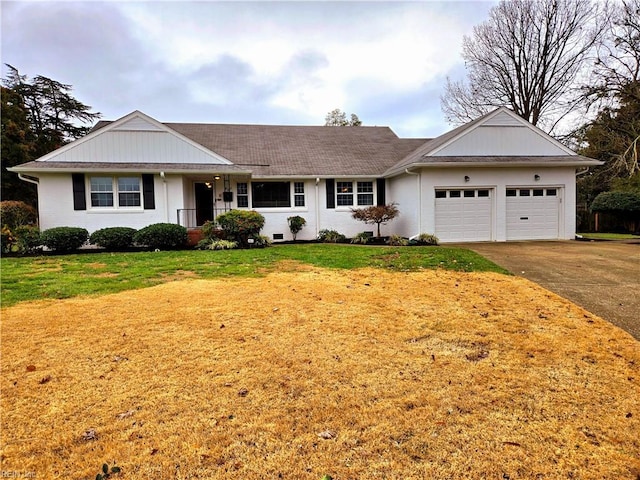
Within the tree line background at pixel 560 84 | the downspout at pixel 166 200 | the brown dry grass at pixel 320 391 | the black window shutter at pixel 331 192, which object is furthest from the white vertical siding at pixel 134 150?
the tree line background at pixel 560 84

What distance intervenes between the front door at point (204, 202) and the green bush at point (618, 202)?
67.0 feet

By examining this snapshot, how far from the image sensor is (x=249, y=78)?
860 inches

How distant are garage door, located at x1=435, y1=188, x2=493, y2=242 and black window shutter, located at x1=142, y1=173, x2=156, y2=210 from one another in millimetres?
10977

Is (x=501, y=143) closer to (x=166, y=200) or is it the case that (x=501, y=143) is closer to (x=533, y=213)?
(x=533, y=213)

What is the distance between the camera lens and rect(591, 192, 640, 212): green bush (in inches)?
714

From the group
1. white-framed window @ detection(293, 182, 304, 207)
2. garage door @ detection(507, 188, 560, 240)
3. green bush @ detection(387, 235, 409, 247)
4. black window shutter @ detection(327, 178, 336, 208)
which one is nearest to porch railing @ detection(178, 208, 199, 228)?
white-framed window @ detection(293, 182, 304, 207)

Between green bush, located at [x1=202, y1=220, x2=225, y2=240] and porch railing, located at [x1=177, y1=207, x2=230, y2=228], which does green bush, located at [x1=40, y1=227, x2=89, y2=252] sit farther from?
green bush, located at [x1=202, y1=220, x2=225, y2=240]

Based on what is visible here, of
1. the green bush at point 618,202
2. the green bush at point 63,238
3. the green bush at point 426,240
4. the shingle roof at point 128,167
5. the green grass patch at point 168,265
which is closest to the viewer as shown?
the green grass patch at point 168,265

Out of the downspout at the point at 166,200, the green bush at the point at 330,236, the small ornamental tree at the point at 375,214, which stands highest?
the downspout at the point at 166,200

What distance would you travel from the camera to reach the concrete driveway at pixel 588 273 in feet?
17.6

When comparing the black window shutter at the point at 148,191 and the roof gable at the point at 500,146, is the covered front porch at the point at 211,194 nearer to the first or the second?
the black window shutter at the point at 148,191

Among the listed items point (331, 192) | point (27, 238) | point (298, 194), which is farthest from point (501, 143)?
point (27, 238)

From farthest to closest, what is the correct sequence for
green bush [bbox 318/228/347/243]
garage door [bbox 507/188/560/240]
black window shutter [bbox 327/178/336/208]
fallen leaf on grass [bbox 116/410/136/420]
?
black window shutter [bbox 327/178/336/208]
green bush [bbox 318/228/347/243]
garage door [bbox 507/188/560/240]
fallen leaf on grass [bbox 116/410/136/420]

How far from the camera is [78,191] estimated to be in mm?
12859
